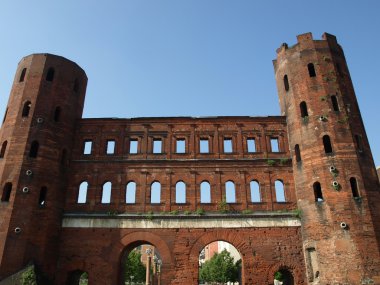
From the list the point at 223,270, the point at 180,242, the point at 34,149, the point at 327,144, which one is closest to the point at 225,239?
the point at 180,242

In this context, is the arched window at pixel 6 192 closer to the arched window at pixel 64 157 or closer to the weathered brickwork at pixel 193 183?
Result: the weathered brickwork at pixel 193 183

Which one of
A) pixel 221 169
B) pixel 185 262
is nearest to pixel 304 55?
pixel 221 169

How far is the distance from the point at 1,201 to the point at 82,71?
38.0 feet

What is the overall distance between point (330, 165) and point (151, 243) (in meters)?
12.4

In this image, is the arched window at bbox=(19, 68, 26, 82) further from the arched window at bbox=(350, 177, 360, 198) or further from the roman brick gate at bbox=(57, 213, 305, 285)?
the arched window at bbox=(350, 177, 360, 198)

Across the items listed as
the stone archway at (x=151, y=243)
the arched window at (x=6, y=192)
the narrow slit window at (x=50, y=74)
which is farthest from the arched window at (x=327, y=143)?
the arched window at (x=6, y=192)

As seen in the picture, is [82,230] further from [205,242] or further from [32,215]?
[205,242]

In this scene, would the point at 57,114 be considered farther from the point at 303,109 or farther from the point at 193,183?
the point at 303,109

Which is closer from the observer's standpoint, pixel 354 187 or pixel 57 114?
pixel 354 187

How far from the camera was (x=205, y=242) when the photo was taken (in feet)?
67.3

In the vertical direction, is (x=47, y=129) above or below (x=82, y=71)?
below

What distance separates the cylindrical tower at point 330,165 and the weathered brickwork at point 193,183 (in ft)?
0.23

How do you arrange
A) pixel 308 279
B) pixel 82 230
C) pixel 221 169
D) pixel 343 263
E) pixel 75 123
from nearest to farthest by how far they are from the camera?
pixel 343 263, pixel 308 279, pixel 82 230, pixel 221 169, pixel 75 123

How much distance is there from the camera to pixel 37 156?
21.2 metres
